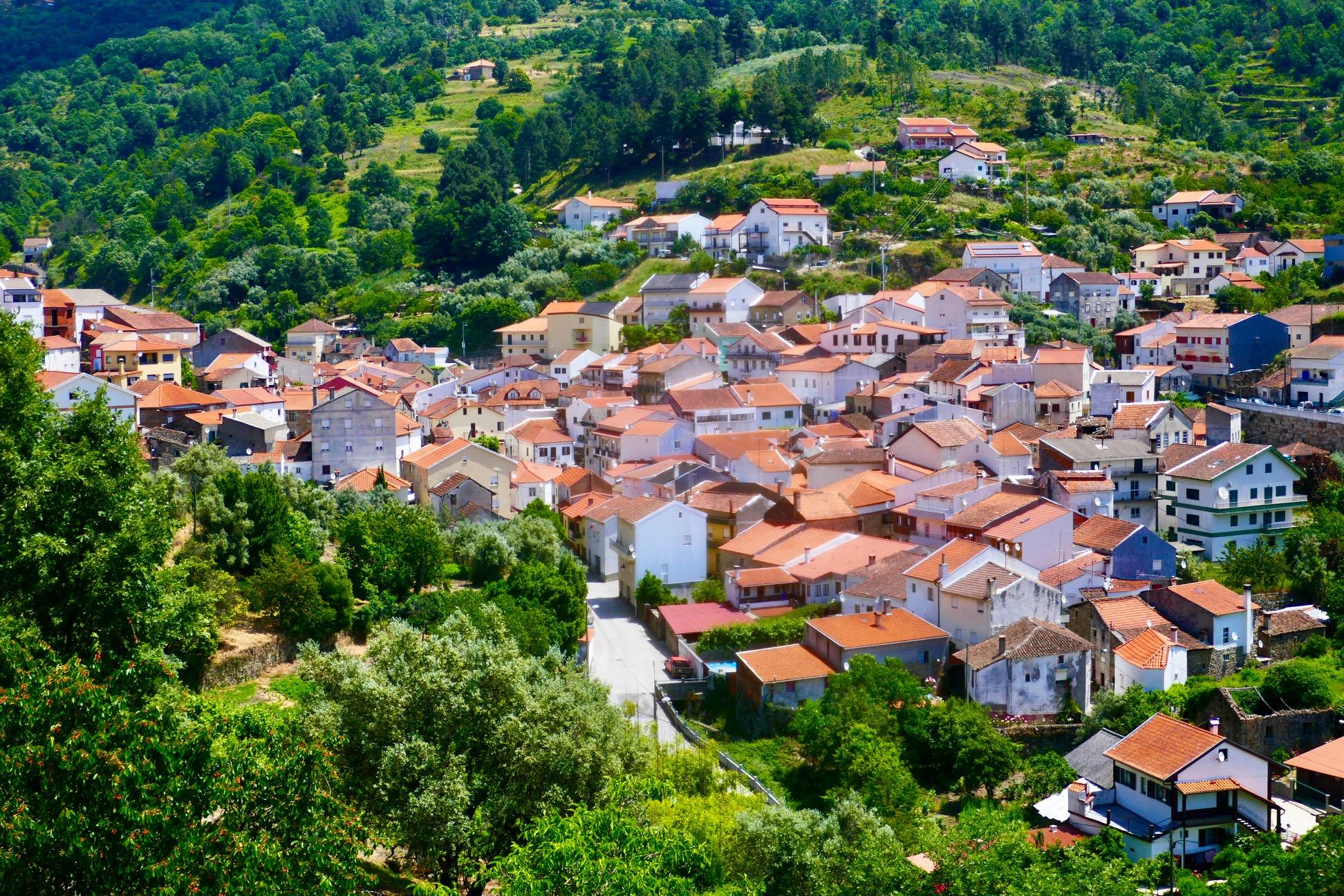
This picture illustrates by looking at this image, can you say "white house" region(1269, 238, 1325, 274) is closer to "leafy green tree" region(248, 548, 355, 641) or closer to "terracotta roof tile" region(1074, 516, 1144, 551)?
"terracotta roof tile" region(1074, 516, 1144, 551)

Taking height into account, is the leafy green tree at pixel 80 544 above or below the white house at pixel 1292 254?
above

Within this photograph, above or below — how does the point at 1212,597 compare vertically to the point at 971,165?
below

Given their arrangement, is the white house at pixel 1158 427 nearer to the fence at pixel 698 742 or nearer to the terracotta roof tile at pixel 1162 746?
the terracotta roof tile at pixel 1162 746

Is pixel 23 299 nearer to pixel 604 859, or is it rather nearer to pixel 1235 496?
pixel 1235 496

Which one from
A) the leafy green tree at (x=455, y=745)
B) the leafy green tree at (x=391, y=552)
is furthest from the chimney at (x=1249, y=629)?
the leafy green tree at (x=391, y=552)

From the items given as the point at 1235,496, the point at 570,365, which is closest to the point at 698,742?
the point at 1235,496


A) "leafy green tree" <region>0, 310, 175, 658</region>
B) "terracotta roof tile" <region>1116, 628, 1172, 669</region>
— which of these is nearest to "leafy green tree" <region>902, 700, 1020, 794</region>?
"terracotta roof tile" <region>1116, 628, 1172, 669</region>
